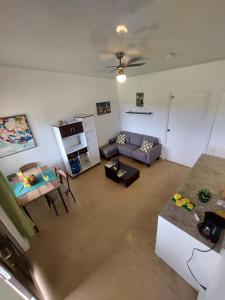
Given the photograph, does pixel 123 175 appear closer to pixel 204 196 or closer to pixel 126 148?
pixel 126 148

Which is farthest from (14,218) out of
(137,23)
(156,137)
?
(156,137)

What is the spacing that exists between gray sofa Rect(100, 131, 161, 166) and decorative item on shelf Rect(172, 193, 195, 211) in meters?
2.26

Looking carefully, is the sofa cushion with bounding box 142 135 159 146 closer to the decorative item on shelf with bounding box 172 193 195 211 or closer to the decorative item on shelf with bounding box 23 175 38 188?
the decorative item on shelf with bounding box 172 193 195 211

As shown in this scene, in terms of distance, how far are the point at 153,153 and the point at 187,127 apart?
116cm

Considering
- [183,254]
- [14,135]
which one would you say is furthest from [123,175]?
[14,135]

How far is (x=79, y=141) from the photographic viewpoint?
4152mm

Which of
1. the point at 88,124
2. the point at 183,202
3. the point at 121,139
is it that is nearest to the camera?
the point at 183,202

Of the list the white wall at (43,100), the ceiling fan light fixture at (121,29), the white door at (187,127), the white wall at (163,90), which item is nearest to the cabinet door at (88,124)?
the white wall at (43,100)

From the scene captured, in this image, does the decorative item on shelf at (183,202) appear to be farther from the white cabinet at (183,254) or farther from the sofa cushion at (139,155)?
the sofa cushion at (139,155)

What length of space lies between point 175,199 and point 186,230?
0.37 meters

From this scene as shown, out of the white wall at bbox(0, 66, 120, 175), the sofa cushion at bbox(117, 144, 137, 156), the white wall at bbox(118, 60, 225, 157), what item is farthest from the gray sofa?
the white wall at bbox(0, 66, 120, 175)

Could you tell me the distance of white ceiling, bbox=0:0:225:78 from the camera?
1.06m

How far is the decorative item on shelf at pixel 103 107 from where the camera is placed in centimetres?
445

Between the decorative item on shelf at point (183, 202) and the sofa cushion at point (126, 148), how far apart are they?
2738mm
